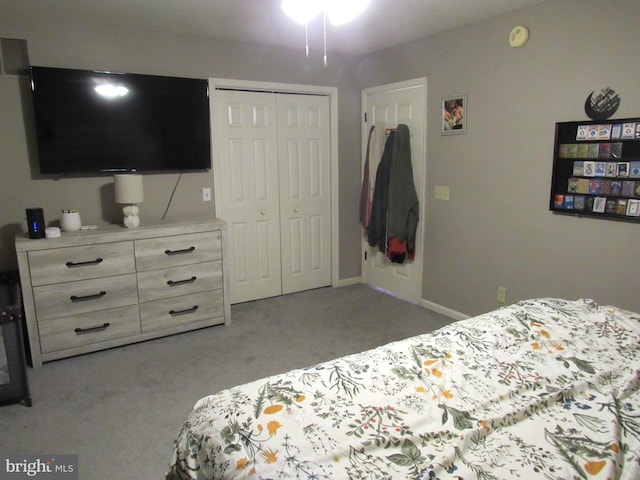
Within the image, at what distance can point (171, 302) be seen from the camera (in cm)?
328

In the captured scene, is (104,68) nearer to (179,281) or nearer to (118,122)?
(118,122)

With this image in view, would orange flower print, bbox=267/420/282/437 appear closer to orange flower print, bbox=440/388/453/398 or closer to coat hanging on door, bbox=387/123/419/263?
orange flower print, bbox=440/388/453/398

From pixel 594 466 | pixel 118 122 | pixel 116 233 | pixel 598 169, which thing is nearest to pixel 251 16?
pixel 118 122

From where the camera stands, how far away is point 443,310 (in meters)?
3.77

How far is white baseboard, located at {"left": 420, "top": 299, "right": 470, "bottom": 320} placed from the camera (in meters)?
3.63

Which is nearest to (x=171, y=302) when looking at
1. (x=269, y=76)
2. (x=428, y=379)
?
(x=269, y=76)

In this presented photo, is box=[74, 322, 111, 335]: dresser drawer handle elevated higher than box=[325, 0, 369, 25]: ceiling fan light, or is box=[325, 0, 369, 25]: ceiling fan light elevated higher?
box=[325, 0, 369, 25]: ceiling fan light

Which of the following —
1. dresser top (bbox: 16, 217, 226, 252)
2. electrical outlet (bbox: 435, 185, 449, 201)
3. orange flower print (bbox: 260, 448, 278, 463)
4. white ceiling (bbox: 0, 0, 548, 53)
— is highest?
white ceiling (bbox: 0, 0, 548, 53)

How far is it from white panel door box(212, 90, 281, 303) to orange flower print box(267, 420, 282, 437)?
108 inches

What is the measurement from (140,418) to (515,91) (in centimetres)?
316

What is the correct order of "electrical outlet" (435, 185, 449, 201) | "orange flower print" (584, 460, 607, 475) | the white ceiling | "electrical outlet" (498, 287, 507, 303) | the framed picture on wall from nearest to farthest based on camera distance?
1. "orange flower print" (584, 460, 607, 475)
2. the white ceiling
3. "electrical outlet" (498, 287, 507, 303)
4. the framed picture on wall
5. "electrical outlet" (435, 185, 449, 201)

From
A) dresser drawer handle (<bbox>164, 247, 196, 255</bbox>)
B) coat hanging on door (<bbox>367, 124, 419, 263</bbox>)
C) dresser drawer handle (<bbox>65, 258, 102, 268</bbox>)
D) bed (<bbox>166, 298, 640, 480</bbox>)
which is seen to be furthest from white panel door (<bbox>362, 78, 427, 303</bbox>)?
dresser drawer handle (<bbox>65, 258, 102, 268</bbox>)

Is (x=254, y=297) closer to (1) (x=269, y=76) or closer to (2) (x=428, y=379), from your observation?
(1) (x=269, y=76)

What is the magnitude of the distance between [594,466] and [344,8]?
2.06 m
